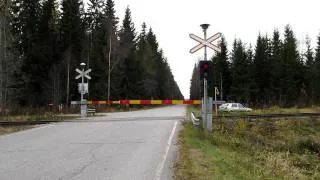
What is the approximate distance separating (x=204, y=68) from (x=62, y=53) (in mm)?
51632

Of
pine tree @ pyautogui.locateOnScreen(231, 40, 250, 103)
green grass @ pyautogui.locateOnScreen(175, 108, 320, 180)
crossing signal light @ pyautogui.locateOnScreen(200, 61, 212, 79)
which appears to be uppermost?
pine tree @ pyautogui.locateOnScreen(231, 40, 250, 103)

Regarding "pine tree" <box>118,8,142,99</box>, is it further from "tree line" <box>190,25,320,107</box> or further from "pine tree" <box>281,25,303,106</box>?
"pine tree" <box>281,25,303,106</box>

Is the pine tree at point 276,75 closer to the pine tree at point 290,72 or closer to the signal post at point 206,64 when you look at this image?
the pine tree at point 290,72

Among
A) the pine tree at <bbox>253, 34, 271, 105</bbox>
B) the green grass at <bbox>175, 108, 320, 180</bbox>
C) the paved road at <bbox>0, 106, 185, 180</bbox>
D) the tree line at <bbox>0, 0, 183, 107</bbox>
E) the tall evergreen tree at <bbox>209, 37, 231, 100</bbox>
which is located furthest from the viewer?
the tall evergreen tree at <bbox>209, 37, 231, 100</bbox>

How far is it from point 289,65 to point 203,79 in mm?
76836

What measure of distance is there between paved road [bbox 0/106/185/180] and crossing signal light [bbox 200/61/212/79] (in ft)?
9.02

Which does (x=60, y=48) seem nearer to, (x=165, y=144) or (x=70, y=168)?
(x=165, y=144)

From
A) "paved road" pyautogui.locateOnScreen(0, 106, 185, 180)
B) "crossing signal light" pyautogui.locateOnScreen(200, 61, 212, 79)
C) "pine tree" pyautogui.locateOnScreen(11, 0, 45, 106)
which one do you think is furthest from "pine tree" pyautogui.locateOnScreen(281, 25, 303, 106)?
"paved road" pyautogui.locateOnScreen(0, 106, 185, 180)

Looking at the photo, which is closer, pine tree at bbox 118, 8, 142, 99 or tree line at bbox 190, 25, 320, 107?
pine tree at bbox 118, 8, 142, 99

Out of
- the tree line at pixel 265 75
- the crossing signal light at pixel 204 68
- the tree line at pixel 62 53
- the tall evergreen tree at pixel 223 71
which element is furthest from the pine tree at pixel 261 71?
the crossing signal light at pixel 204 68

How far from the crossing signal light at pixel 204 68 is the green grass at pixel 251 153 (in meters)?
2.36

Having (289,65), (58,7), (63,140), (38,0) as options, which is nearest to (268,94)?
(289,65)

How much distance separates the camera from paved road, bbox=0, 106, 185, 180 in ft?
39.5

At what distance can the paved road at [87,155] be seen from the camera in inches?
475
